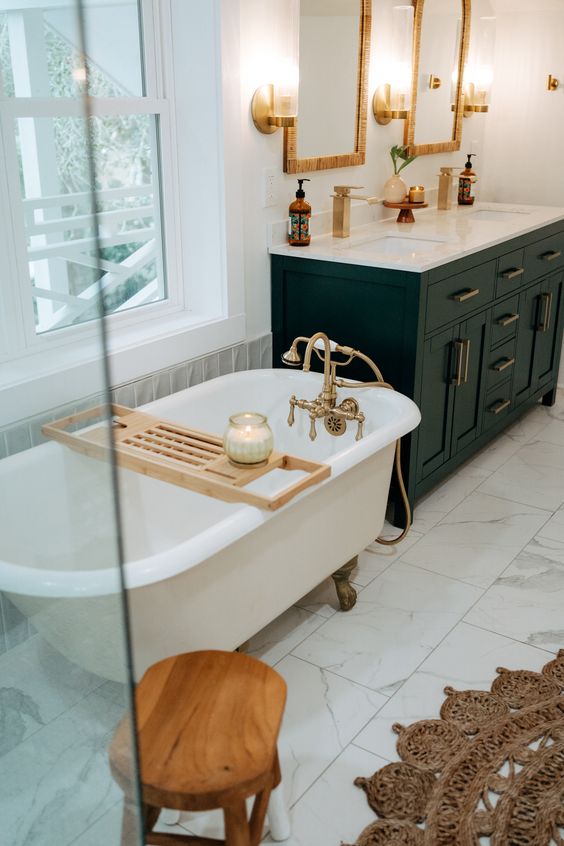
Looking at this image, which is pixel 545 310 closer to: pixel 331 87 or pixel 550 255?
pixel 550 255

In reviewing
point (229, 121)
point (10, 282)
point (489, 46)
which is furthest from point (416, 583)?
point (489, 46)

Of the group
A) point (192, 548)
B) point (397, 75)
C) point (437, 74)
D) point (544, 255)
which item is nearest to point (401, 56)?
point (397, 75)

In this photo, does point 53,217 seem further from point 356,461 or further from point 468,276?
point 468,276

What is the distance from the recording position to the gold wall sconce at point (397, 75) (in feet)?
11.4

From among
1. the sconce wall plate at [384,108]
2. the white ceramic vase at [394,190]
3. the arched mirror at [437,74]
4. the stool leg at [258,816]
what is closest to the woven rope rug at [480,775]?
the stool leg at [258,816]

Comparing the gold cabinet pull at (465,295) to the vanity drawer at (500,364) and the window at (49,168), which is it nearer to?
the vanity drawer at (500,364)

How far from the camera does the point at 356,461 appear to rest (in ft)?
7.25

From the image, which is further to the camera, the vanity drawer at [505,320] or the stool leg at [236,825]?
the vanity drawer at [505,320]

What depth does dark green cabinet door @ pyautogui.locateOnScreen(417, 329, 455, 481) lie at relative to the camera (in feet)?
9.73

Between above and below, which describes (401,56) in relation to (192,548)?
above

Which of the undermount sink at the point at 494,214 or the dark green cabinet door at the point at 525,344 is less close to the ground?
the undermount sink at the point at 494,214

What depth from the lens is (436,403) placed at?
3082 millimetres

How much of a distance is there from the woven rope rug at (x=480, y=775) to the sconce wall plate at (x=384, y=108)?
2.32m

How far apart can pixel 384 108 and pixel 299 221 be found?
2.67 feet
